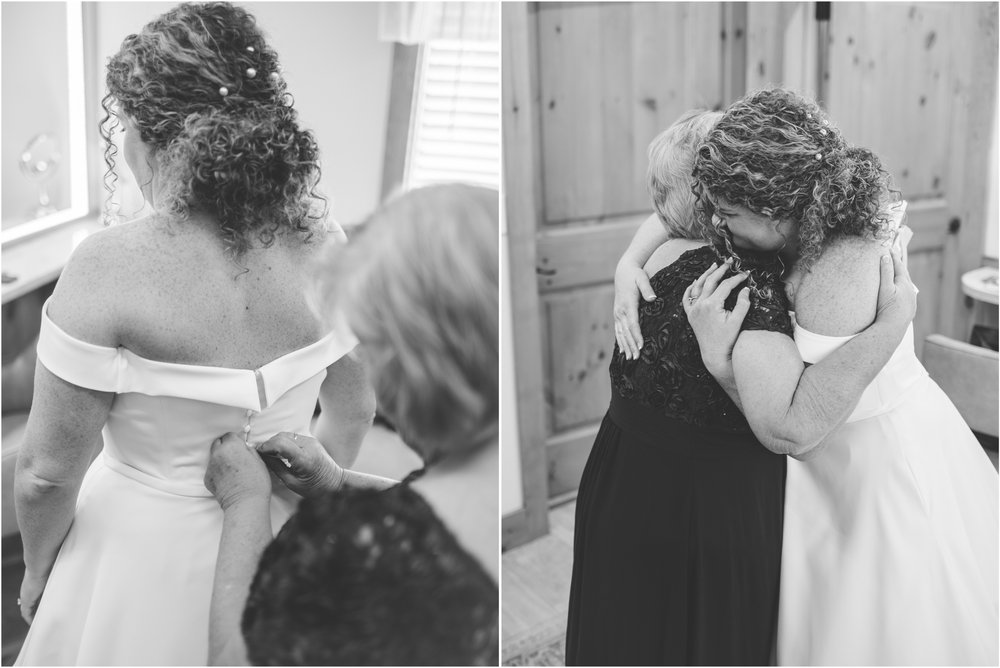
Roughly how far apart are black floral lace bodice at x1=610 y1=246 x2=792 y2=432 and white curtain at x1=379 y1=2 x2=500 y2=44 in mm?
494

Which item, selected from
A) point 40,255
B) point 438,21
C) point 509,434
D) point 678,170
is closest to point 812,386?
point 678,170

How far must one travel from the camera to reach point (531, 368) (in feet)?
7.91

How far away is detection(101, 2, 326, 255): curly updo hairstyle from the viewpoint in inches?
38.3

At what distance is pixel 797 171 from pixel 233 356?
0.77 meters

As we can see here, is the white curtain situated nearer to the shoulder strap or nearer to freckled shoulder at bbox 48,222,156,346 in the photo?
freckled shoulder at bbox 48,222,156,346

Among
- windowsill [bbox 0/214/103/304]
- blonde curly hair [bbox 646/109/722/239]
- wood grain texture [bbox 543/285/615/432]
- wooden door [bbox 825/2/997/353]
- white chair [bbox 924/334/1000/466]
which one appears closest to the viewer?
windowsill [bbox 0/214/103/304]

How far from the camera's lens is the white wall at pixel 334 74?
1060 millimetres

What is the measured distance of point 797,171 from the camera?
0.96m

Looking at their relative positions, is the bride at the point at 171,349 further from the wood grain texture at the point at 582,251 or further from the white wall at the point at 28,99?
the wood grain texture at the point at 582,251

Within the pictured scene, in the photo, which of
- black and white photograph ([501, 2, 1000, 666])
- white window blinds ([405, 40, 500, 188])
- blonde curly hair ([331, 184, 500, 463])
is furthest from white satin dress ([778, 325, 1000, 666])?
white window blinds ([405, 40, 500, 188])

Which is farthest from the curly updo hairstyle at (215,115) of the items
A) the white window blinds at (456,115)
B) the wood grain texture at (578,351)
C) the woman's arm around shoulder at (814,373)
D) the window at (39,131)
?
the wood grain texture at (578,351)

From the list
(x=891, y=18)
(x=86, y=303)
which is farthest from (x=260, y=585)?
(x=891, y=18)

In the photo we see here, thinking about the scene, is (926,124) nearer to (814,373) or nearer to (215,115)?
(814,373)

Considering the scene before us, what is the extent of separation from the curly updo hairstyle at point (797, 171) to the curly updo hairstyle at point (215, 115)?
575 millimetres
